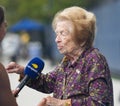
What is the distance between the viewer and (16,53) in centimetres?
4203

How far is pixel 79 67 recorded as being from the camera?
15.2 ft

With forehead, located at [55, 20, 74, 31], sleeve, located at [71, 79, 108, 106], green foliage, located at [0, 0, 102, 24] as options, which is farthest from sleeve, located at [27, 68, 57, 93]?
green foliage, located at [0, 0, 102, 24]

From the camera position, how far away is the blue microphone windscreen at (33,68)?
478 cm

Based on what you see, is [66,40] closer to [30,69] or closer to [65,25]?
Answer: [65,25]

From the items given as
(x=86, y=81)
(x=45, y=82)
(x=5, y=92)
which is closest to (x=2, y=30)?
(x=5, y=92)

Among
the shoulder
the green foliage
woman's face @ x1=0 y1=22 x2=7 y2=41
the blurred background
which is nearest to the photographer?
woman's face @ x1=0 y1=22 x2=7 y2=41

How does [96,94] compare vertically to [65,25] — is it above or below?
below

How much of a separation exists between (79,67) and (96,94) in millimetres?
251

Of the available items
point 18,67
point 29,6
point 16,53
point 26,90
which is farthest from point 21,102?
point 29,6

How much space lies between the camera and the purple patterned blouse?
447 centimetres

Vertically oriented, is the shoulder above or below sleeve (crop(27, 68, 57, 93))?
above

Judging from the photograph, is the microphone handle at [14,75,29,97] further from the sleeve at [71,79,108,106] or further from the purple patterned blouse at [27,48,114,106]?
the sleeve at [71,79,108,106]

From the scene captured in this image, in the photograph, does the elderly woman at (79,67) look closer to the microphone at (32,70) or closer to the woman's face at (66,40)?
the woman's face at (66,40)

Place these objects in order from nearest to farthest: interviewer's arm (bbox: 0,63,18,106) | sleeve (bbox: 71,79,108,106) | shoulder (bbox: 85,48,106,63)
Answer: interviewer's arm (bbox: 0,63,18,106)
sleeve (bbox: 71,79,108,106)
shoulder (bbox: 85,48,106,63)
